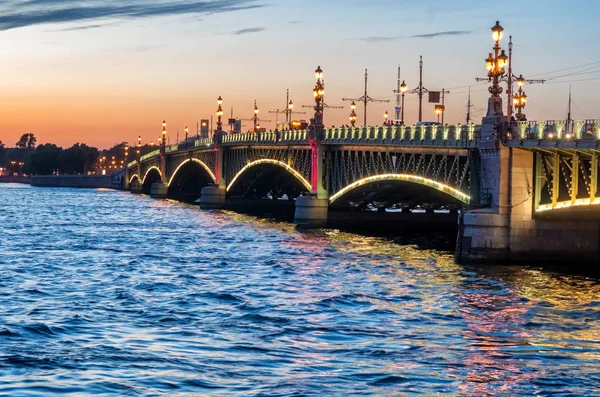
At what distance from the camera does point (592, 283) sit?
42188 millimetres

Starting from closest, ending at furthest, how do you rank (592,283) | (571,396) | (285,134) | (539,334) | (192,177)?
(571,396) → (539,334) → (592,283) → (285,134) → (192,177)

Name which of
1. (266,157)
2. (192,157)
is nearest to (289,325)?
(266,157)

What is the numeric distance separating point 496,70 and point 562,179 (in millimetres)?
5428

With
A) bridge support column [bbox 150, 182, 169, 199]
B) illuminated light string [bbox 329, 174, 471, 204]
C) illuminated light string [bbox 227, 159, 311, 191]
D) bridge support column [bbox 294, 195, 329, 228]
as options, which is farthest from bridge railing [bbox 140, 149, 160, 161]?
illuminated light string [bbox 329, 174, 471, 204]

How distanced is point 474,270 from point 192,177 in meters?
111

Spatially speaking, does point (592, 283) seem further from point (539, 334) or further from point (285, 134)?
point (285, 134)

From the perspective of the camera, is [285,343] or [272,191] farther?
[272,191]

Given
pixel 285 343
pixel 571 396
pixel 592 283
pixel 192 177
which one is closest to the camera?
pixel 571 396

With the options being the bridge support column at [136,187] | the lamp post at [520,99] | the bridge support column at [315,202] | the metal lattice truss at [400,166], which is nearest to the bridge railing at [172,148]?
the bridge support column at [136,187]

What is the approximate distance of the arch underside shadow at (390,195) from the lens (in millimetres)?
68125

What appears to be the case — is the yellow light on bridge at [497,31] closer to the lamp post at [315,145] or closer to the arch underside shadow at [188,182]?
the lamp post at [315,145]

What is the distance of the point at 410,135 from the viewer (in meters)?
61.6

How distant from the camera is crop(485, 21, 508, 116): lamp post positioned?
161 feet

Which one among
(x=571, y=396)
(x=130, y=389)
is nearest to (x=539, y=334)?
(x=571, y=396)
